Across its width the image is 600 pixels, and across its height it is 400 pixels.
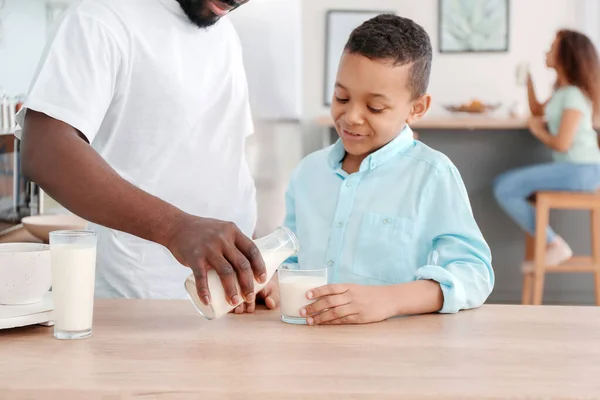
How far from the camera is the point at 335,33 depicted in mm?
6473

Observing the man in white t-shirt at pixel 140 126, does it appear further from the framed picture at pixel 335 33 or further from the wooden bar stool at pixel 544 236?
the framed picture at pixel 335 33

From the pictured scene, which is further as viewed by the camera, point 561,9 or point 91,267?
point 561,9

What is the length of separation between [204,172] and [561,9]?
18.6 ft

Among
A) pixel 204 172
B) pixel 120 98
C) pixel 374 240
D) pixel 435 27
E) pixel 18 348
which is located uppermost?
pixel 435 27

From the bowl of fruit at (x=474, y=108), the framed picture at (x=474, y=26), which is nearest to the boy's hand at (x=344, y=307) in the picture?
the bowl of fruit at (x=474, y=108)

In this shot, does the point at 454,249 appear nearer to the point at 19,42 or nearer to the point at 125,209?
the point at 125,209

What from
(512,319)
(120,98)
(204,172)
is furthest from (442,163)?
(120,98)

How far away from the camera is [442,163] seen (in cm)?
139

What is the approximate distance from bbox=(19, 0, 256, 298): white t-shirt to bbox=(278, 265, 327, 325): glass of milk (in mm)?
447

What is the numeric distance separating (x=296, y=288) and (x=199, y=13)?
68 cm

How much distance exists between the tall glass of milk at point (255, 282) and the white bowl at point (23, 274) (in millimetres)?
216

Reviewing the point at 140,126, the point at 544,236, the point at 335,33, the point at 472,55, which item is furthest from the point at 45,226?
the point at 472,55

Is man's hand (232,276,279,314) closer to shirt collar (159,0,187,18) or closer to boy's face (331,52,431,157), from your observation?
boy's face (331,52,431,157)

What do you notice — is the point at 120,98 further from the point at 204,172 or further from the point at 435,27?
the point at 435,27
